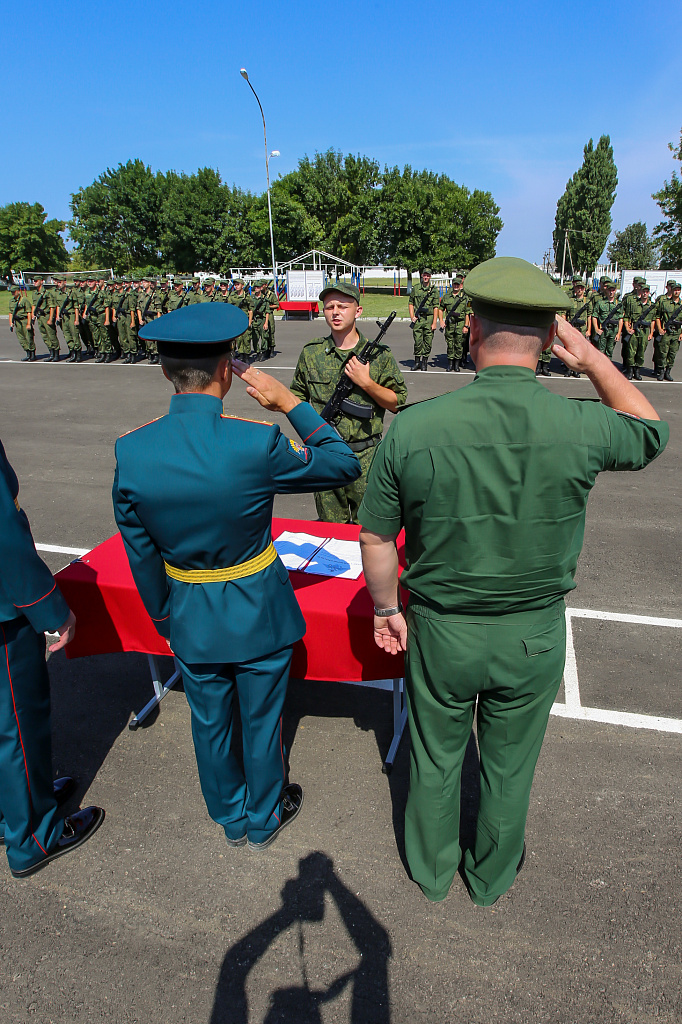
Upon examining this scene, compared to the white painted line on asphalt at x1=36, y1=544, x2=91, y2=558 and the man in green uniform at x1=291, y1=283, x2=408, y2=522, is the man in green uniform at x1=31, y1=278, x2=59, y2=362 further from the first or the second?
the man in green uniform at x1=291, y1=283, x2=408, y2=522

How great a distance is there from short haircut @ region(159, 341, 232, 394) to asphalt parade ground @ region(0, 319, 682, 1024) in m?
2.00

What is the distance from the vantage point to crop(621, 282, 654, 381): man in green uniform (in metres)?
13.3

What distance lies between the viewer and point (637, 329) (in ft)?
44.0

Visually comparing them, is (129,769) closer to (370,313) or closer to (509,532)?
(509,532)

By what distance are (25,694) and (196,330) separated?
5.09ft

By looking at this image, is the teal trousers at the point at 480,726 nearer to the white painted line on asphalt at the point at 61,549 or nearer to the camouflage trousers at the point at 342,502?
the camouflage trousers at the point at 342,502

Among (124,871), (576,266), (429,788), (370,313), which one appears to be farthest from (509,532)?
(576,266)

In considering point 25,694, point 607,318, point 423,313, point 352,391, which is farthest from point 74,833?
point 607,318

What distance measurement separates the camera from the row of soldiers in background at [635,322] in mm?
12984

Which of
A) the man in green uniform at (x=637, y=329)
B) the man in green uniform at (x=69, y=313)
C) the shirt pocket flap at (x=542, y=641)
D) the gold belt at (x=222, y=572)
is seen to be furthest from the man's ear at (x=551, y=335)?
the man in green uniform at (x=69, y=313)

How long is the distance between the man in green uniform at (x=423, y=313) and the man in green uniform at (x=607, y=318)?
3663mm

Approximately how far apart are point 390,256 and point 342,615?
66.1 meters

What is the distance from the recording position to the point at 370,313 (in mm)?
31750

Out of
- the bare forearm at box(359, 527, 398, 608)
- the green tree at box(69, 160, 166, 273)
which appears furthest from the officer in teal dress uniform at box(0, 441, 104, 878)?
the green tree at box(69, 160, 166, 273)
